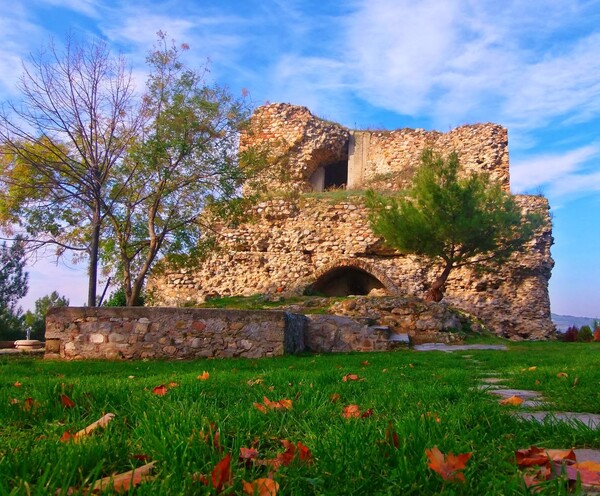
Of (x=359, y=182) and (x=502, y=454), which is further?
(x=359, y=182)

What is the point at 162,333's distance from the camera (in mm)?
8766

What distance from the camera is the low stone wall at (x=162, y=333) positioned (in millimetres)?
8602

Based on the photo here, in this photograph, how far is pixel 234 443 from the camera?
182cm

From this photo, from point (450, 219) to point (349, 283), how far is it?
8386mm

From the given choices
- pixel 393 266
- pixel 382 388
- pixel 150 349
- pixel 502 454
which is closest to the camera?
pixel 502 454

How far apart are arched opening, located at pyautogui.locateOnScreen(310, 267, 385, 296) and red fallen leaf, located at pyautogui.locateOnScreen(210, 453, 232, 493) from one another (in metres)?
21.8

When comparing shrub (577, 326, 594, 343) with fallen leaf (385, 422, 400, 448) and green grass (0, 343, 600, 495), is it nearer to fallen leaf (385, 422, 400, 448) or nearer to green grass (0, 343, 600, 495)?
green grass (0, 343, 600, 495)

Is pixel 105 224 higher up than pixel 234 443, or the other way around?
pixel 105 224

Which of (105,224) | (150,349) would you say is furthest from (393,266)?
(150,349)

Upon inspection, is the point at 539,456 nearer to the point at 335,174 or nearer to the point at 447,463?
the point at 447,463

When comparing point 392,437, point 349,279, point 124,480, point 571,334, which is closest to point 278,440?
point 392,437

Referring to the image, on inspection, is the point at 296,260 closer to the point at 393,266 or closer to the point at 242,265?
the point at 242,265

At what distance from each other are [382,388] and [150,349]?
586cm

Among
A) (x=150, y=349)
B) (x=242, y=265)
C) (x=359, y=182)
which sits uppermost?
(x=359, y=182)
